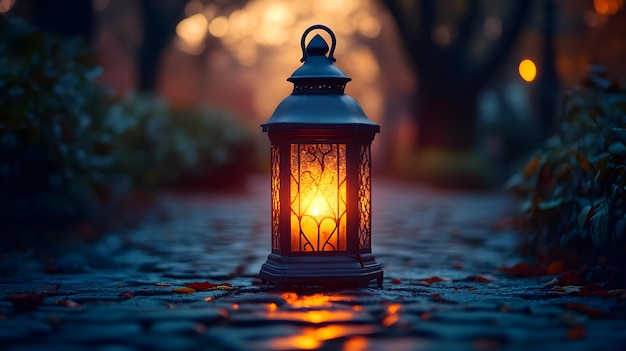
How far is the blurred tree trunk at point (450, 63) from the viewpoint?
74.6ft

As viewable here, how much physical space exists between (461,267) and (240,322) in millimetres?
3662

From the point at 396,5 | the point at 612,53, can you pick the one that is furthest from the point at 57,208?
the point at 612,53

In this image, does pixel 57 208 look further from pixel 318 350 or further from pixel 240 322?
pixel 318 350

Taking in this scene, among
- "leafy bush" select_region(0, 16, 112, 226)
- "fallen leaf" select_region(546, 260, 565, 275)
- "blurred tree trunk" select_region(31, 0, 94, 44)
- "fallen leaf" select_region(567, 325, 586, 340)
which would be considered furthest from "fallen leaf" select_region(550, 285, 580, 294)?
"blurred tree trunk" select_region(31, 0, 94, 44)

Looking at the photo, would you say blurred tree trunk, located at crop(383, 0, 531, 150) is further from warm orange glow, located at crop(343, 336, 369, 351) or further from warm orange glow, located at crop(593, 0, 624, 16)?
warm orange glow, located at crop(343, 336, 369, 351)

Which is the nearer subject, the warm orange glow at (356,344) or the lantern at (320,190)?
the warm orange glow at (356,344)

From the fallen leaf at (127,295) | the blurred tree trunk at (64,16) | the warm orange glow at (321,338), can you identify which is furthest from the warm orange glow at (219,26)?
the warm orange glow at (321,338)

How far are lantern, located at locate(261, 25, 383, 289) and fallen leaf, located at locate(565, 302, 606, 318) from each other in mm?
1421

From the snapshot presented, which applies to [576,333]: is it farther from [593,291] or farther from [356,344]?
[593,291]

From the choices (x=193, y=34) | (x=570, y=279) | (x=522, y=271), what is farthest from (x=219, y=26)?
(x=570, y=279)

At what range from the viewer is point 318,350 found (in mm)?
3840

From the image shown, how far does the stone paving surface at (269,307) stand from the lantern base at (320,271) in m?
0.10

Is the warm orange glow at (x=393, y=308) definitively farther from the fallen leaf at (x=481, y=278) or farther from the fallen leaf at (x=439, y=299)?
the fallen leaf at (x=481, y=278)

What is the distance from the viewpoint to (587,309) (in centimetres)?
467
